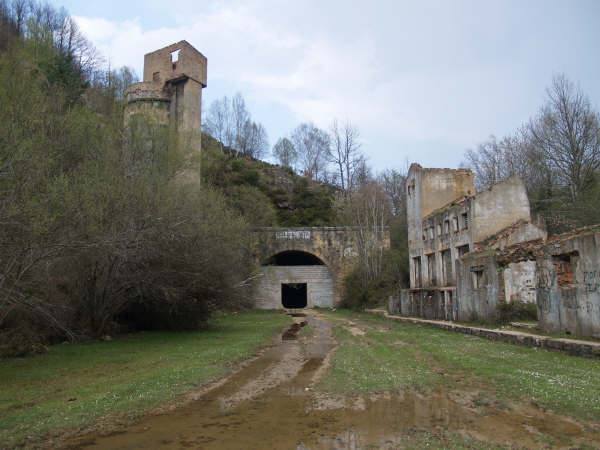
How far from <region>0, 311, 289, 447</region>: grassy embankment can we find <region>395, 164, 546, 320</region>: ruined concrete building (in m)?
10.7

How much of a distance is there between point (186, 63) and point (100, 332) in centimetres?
2656

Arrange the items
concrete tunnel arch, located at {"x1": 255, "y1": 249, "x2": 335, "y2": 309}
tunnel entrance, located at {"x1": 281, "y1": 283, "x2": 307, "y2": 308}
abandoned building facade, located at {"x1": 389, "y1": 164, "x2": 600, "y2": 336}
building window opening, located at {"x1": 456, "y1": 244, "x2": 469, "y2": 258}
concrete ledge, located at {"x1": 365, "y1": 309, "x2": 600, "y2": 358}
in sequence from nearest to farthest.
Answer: concrete ledge, located at {"x1": 365, "y1": 309, "x2": 600, "y2": 358} < abandoned building facade, located at {"x1": 389, "y1": 164, "x2": 600, "y2": 336} < building window opening, located at {"x1": 456, "y1": 244, "x2": 469, "y2": 258} < concrete tunnel arch, located at {"x1": 255, "y1": 249, "x2": 335, "y2": 309} < tunnel entrance, located at {"x1": 281, "y1": 283, "x2": 307, "y2": 308}

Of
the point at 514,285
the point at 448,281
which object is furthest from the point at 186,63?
the point at 514,285

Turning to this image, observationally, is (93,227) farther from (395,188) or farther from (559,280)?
(395,188)

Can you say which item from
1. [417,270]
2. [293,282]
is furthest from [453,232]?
[293,282]

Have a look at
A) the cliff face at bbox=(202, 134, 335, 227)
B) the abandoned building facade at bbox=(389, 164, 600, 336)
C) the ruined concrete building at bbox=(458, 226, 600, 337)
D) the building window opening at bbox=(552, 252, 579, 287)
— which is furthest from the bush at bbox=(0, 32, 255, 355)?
the cliff face at bbox=(202, 134, 335, 227)

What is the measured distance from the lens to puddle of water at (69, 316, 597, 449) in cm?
599

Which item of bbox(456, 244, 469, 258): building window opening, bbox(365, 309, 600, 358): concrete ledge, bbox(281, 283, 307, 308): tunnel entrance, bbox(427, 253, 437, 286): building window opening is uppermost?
bbox(456, 244, 469, 258): building window opening

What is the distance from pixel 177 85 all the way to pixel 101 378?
32.7 metres

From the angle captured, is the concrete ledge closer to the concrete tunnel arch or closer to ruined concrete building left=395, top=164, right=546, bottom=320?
ruined concrete building left=395, top=164, right=546, bottom=320

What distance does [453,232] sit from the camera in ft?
102

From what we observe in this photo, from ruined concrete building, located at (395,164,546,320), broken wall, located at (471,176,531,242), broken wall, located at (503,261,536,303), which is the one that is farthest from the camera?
broken wall, located at (471,176,531,242)

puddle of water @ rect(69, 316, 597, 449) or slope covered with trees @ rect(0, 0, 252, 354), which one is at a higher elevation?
slope covered with trees @ rect(0, 0, 252, 354)

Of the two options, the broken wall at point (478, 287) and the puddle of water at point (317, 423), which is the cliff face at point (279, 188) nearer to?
the broken wall at point (478, 287)
